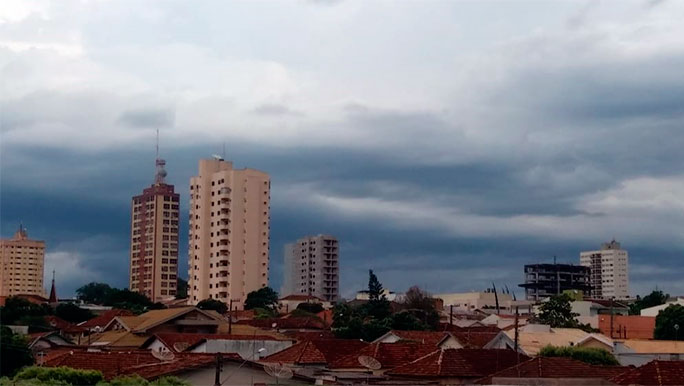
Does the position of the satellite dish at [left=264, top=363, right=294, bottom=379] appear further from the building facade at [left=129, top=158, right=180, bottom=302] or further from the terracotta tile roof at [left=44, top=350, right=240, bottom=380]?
the building facade at [left=129, top=158, right=180, bottom=302]

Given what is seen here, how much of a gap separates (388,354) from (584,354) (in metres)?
13.7

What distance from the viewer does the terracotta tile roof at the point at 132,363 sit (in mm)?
37406

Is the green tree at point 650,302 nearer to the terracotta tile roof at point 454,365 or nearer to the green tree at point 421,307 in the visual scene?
the green tree at point 421,307

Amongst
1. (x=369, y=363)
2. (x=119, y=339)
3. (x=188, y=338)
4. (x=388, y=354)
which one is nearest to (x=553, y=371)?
(x=369, y=363)

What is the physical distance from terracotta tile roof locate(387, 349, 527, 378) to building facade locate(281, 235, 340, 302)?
141646mm

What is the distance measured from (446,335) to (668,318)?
108 ft

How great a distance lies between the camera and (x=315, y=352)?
4647cm

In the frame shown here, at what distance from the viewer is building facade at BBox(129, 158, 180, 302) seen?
553ft

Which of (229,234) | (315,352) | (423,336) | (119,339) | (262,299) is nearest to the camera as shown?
(315,352)

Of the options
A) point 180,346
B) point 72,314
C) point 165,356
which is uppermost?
point 72,314

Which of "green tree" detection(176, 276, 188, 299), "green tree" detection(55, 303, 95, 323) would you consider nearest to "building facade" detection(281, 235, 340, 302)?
"green tree" detection(176, 276, 188, 299)

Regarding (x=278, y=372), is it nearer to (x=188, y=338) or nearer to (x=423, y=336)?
(x=188, y=338)

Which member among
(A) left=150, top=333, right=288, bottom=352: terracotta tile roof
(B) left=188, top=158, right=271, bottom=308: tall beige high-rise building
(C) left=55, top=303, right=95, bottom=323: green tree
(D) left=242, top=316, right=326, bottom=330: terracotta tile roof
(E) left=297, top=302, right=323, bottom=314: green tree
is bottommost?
(A) left=150, top=333, right=288, bottom=352: terracotta tile roof

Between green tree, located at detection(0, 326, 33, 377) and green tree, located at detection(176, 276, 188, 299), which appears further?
green tree, located at detection(176, 276, 188, 299)
